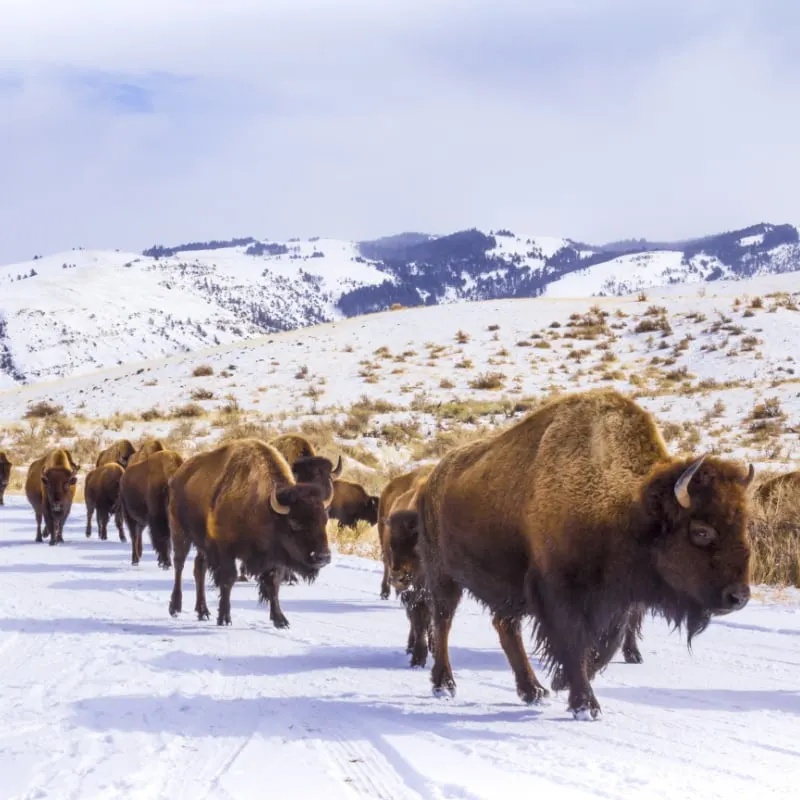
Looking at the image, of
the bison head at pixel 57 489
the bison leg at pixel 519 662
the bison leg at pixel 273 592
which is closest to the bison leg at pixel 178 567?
the bison leg at pixel 273 592

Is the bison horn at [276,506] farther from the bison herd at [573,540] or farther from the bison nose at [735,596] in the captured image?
the bison nose at [735,596]

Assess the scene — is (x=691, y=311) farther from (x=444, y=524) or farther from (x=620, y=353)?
(x=444, y=524)

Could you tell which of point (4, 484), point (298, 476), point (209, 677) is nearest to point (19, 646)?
point (209, 677)

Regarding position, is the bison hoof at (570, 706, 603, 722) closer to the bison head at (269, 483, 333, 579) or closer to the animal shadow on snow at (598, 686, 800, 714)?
the animal shadow on snow at (598, 686, 800, 714)

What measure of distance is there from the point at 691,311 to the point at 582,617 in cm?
4290

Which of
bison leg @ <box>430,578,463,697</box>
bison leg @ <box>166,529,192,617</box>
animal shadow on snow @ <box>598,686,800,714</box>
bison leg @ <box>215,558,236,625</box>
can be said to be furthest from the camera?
bison leg @ <box>166,529,192,617</box>

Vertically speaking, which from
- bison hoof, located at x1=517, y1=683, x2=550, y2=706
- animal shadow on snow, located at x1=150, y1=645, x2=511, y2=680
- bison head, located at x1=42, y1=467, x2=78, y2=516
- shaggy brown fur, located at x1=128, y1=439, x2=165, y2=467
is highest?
shaggy brown fur, located at x1=128, y1=439, x2=165, y2=467

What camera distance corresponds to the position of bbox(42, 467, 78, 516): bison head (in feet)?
57.5

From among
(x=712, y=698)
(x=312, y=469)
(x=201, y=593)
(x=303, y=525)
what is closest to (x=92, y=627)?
(x=201, y=593)

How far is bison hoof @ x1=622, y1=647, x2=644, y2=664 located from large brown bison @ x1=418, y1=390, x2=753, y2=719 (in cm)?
166

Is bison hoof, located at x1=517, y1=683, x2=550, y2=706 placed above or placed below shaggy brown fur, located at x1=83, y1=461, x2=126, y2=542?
below

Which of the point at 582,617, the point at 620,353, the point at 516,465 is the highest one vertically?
the point at 620,353

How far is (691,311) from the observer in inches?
1820

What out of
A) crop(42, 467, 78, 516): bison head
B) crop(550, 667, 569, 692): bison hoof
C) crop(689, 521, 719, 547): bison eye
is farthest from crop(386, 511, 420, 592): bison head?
crop(42, 467, 78, 516): bison head
